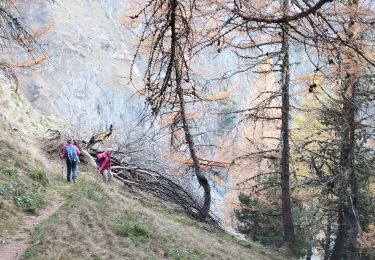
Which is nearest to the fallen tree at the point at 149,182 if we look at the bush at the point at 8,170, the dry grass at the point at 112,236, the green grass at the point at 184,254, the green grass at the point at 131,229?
the dry grass at the point at 112,236

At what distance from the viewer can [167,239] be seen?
954 centimetres

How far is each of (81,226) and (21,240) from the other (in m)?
1.20

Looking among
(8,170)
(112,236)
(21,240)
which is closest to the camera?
(21,240)

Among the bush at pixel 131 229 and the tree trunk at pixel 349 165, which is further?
the tree trunk at pixel 349 165

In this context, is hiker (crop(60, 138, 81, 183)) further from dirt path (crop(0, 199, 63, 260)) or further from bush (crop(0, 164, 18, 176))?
dirt path (crop(0, 199, 63, 260))

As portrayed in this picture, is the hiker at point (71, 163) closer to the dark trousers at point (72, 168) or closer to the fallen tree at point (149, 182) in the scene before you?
the dark trousers at point (72, 168)

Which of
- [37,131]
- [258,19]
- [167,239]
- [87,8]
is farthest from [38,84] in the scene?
[258,19]

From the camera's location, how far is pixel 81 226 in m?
8.54

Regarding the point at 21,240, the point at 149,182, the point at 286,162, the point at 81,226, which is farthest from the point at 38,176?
the point at 286,162

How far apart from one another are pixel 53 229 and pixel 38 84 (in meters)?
72.4

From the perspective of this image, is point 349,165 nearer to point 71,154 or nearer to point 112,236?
point 112,236

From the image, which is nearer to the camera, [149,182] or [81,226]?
[81,226]

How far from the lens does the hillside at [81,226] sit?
302 inches

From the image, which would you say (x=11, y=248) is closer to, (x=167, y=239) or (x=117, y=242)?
(x=117, y=242)
